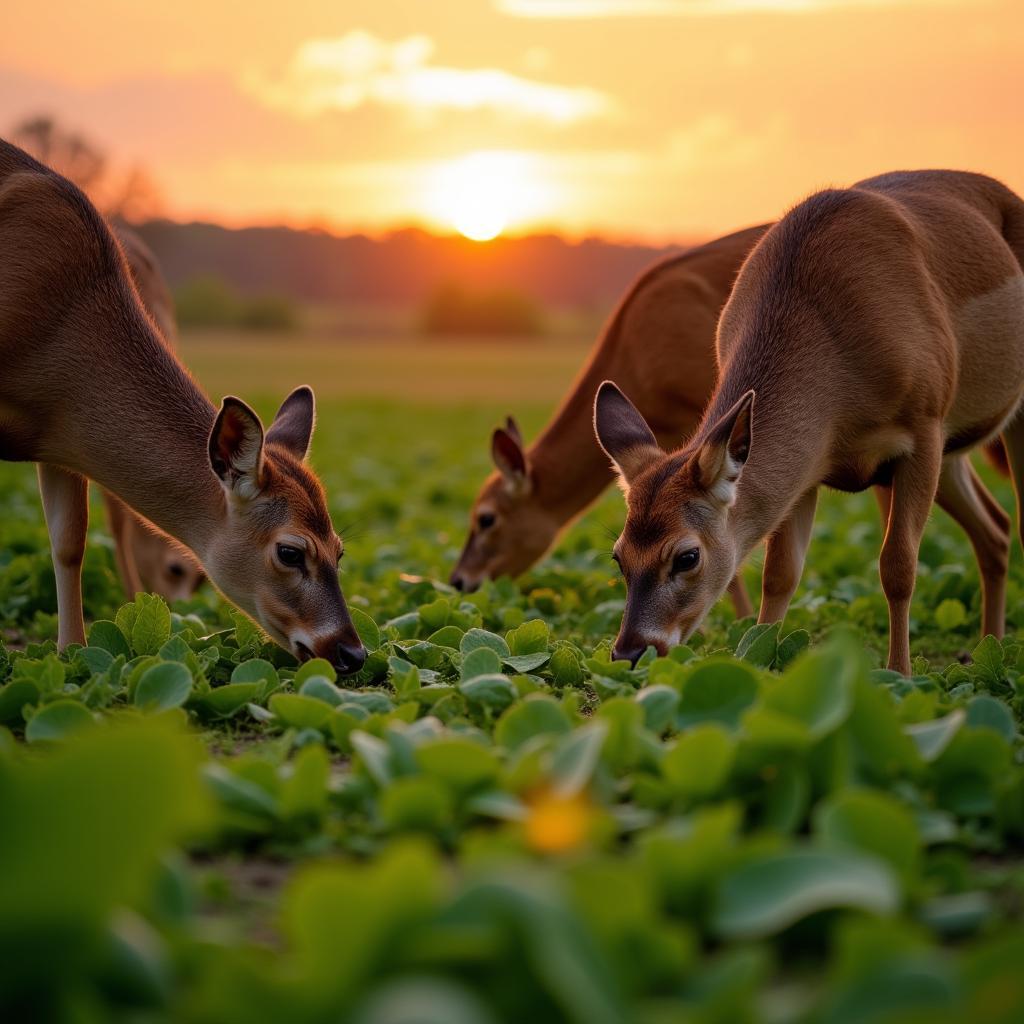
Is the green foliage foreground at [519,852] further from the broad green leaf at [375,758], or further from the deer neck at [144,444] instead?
the deer neck at [144,444]

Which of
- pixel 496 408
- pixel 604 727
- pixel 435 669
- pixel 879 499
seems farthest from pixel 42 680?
pixel 496 408

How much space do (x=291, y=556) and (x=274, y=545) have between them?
98 millimetres

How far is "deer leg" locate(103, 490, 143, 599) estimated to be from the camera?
8.61 m

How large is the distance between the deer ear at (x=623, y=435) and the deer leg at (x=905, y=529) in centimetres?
126

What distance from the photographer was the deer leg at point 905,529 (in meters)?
6.70

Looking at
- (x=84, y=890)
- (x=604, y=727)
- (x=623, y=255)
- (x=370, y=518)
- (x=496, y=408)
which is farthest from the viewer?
(x=623, y=255)

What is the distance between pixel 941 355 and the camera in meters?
6.88

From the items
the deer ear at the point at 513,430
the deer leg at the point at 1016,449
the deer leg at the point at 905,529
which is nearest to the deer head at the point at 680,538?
the deer leg at the point at 905,529

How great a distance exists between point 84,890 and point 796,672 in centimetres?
211

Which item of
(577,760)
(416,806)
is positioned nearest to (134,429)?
(416,806)

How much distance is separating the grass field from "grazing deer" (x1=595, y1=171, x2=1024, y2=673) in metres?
0.57

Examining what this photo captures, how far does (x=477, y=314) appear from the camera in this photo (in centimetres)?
8950

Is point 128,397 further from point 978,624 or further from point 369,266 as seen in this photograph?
point 369,266

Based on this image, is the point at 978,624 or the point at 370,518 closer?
the point at 978,624
